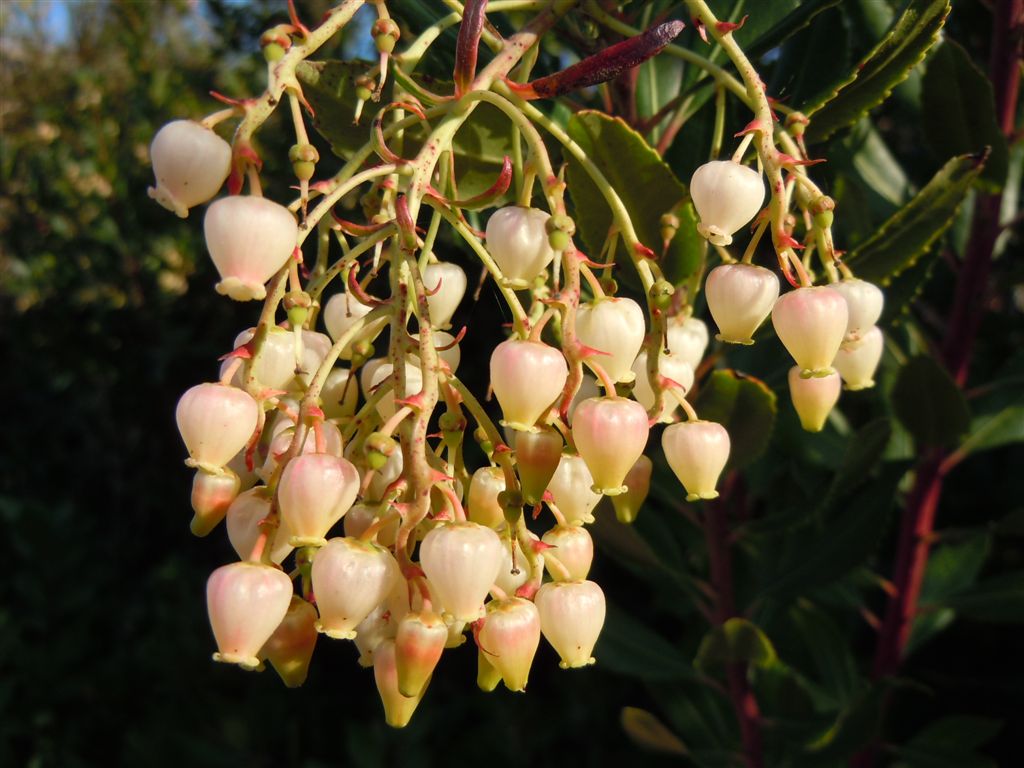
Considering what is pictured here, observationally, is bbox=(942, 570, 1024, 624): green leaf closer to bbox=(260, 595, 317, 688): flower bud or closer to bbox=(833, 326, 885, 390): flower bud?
bbox=(833, 326, 885, 390): flower bud

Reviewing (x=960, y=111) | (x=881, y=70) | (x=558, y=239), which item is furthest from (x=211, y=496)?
(x=960, y=111)

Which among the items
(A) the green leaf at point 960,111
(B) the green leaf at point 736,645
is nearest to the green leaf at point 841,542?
(B) the green leaf at point 736,645

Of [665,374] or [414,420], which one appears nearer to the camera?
[414,420]

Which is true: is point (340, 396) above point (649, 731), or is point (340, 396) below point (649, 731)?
above

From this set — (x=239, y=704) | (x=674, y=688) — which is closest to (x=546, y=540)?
(x=674, y=688)

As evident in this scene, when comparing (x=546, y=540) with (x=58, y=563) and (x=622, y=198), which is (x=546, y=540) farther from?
(x=58, y=563)

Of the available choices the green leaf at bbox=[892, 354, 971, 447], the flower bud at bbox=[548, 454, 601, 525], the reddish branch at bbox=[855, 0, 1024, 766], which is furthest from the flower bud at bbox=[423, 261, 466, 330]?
the reddish branch at bbox=[855, 0, 1024, 766]

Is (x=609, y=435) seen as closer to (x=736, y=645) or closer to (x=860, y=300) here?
(x=860, y=300)

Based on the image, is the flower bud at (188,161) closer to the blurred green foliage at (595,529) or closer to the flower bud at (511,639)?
the flower bud at (511,639)
